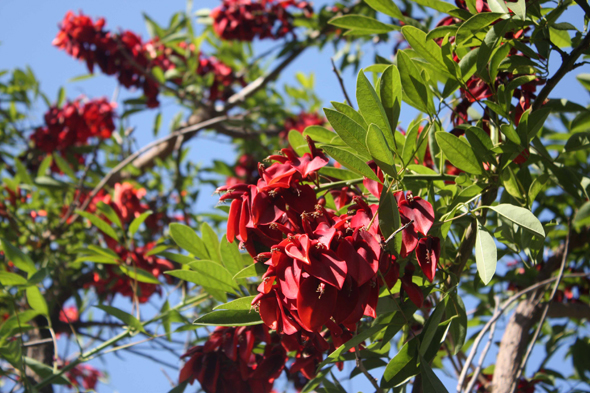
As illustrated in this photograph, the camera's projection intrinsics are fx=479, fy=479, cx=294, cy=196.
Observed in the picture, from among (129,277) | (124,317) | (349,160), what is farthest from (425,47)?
(129,277)

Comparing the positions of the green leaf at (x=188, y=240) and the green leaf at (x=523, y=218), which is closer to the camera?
the green leaf at (x=523, y=218)

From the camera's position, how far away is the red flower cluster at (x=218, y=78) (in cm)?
300

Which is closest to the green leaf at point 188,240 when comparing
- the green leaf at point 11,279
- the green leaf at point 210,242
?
the green leaf at point 210,242

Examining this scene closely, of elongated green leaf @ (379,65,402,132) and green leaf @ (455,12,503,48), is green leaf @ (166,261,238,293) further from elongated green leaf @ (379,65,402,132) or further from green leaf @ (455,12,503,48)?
green leaf @ (455,12,503,48)

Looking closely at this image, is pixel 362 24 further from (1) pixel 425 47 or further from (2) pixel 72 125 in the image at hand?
(2) pixel 72 125

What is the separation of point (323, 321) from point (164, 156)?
2.43m

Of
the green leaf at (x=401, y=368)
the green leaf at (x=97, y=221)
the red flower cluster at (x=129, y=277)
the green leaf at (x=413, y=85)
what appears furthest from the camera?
the red flower cluster at (x=129, y=277)

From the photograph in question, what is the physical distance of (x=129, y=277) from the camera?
6.02 ft

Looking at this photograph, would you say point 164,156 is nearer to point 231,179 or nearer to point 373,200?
point 231,179

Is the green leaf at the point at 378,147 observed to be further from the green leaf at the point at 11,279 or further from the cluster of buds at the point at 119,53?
the cluster of buds at the point at 119,53

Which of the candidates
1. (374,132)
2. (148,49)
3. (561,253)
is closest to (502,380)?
(561,253)

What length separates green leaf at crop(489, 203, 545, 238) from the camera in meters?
0.62

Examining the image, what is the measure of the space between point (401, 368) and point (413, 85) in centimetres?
46

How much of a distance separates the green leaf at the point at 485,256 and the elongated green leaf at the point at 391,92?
0.22m
